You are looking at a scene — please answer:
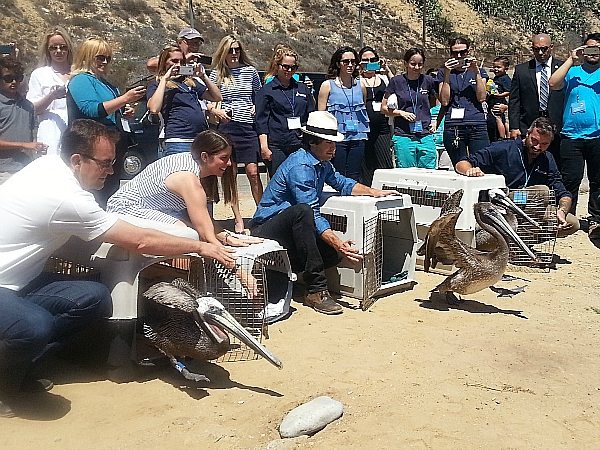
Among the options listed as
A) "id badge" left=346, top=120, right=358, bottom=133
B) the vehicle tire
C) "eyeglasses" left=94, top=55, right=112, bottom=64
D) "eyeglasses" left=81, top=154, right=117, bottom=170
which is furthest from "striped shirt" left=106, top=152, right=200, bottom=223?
the vehicle tire

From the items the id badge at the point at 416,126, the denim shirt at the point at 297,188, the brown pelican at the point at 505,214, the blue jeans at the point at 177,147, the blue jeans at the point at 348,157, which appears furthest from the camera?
the id badge at the point at 416,126

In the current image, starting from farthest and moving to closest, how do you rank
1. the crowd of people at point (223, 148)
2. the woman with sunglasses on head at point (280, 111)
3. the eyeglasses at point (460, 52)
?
the eyeglasses at point (460, 52) → the woman with sunglasses on head at point (280, 111) → the crowd of people at point (223, 148)

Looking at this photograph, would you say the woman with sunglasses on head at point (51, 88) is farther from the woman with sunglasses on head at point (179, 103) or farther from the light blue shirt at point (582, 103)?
the light blue shirt at point (582, 103)

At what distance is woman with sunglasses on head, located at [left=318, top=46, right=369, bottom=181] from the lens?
674cm

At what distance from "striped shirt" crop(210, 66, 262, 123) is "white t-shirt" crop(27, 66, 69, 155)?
5.33 feet

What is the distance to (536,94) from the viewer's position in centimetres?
740

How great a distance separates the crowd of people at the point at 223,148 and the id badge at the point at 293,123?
1cm

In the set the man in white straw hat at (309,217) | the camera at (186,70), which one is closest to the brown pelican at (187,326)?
the man in white straw hat at (309,217)

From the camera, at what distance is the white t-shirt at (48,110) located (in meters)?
5.55

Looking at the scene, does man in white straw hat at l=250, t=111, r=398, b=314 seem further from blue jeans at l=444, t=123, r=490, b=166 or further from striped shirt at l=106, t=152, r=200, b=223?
blue jeans at l=444, t=123, r=490, b=166

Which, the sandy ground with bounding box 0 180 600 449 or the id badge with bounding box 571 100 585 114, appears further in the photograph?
the id badge with bounding box 571 100 585 114

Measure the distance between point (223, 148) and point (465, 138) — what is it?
346cm

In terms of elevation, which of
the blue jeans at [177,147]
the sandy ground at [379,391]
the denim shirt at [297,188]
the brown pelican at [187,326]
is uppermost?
the blue jeans at [177,147]

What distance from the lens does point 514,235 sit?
17.8 ft
